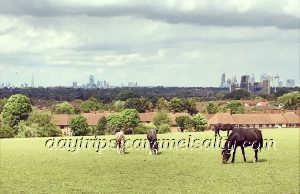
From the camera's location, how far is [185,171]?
90.9 ft

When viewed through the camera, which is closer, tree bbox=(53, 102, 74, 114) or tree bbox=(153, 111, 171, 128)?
tree bbox=(153, 111, 171, 128)

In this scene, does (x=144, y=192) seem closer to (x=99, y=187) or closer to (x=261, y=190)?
(x=99, y=187)

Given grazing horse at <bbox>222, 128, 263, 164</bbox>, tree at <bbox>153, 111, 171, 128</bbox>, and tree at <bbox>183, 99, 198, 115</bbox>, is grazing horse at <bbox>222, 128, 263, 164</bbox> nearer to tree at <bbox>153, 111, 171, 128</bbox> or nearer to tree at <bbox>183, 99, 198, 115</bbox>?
tree at <bbox>153, 111, 171, 128</bbox>

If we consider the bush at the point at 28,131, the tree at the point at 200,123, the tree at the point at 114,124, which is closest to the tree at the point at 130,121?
the tree at the point at 114,124

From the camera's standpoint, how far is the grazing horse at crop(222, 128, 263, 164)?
31.2 meters

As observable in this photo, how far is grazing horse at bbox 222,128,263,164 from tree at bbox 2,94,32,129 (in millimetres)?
62974

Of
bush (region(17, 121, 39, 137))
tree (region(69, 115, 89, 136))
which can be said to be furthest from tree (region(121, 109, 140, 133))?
bush (region(17, 121, 39, 137))

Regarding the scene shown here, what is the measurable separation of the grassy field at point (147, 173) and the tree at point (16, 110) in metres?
51.5

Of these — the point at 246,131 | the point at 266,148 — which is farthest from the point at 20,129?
the point at 246,131

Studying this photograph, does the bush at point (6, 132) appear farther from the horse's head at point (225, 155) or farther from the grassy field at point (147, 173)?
the horse's head at point (225, 155)

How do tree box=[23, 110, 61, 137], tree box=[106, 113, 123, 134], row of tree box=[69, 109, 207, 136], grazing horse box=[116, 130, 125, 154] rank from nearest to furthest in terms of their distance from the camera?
grazing horse box=[116, 130, 125, 154], tree box=[23, 110, 61, 137], row of tree box=[69, 109, 207, 136], tree box=[106, 113, 123, 134]

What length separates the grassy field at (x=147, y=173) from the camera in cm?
2225

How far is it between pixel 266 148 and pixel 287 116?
75205 millimetres

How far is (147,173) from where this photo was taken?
26.6 meters
